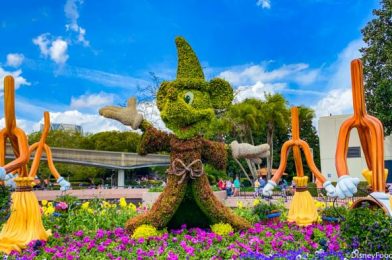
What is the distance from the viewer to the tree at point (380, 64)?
1953cm

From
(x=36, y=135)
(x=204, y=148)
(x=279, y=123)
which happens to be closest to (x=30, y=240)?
(x=204, y=148)

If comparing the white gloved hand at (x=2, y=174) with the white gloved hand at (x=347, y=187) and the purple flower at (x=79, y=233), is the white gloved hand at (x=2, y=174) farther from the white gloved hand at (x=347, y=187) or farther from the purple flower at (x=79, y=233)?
the white gloved hand at (x=347, y=187)

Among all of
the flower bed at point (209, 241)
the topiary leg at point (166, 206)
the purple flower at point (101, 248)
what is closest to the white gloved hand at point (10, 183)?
the flower bed at point (209, 241)

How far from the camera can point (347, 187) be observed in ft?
15.9

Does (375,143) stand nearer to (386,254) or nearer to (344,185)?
(344,185)

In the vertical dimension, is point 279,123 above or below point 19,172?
above

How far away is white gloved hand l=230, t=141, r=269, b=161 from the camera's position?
751 centimetres

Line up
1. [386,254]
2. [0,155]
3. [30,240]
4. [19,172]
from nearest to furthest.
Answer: [386,254], [30,240], [0,155], [19,172]

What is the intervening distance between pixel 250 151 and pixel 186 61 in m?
2.17

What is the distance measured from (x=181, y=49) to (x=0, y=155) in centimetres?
389

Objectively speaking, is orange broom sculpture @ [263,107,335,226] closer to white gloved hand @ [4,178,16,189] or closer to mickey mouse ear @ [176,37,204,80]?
mickey mouse ear @ [176,37,204,80]

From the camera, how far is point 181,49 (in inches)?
301

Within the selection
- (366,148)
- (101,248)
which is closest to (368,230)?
(366,148)

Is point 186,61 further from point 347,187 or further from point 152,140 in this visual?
point 347,187
